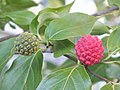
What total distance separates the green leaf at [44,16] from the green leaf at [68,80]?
0.45ft

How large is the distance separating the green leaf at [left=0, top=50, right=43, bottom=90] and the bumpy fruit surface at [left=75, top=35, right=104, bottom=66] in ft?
0.35

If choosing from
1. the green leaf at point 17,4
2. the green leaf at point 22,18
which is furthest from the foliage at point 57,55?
the green leaf at point 17,4

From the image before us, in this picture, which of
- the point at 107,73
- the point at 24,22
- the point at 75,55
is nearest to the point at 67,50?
the point at 75,55

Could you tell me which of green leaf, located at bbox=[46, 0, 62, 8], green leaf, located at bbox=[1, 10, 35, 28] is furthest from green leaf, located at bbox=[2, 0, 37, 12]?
green leaf, located at bbox=[46, 0, 62, 8]

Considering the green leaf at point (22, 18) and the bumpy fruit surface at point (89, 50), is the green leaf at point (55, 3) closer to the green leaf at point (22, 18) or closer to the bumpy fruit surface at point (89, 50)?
the green leaf at point (22, 18)

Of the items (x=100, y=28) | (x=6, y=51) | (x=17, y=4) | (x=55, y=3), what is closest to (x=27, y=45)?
(x=6, y=51)

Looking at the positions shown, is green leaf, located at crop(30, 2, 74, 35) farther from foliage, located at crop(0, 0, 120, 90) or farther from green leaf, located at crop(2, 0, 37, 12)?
green leaf, located at crop(2, 0, 37, 12)

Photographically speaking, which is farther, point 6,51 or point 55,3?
point 55,3

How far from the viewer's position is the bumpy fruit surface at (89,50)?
0.76 m

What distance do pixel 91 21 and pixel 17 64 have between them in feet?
0.73

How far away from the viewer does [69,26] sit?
78 cm

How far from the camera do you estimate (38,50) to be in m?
0.82

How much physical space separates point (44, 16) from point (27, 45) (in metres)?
0.09

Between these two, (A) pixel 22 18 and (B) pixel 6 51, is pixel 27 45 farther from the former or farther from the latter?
(A) pixel 22 18
